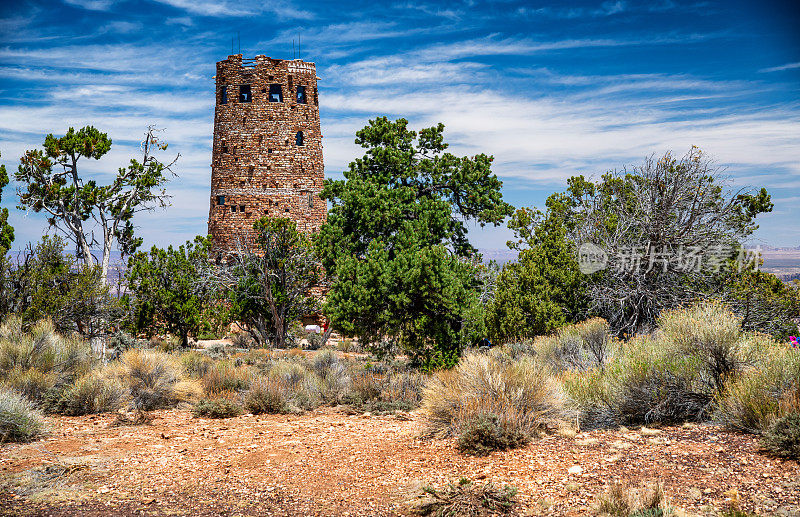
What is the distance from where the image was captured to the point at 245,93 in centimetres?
3030

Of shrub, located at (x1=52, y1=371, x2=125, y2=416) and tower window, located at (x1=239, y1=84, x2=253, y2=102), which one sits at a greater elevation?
tower window, located at (x1=239, y1=84, x2=253, y2=102)

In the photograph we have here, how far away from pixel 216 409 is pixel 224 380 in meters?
1.94

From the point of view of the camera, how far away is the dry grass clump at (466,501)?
221 inches

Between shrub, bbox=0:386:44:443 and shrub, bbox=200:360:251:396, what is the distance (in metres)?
3.38

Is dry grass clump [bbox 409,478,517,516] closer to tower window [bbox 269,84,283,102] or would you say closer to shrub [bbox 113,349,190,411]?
shrub [bbox 113,349,190,411]

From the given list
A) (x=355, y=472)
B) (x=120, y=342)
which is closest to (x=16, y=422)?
(x=355, y=472)

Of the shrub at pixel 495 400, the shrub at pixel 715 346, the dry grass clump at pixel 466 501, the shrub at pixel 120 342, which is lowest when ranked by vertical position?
the shrub at pixel 120 342

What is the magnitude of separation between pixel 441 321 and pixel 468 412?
538 cm

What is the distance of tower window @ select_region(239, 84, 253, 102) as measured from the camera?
99.0 feet

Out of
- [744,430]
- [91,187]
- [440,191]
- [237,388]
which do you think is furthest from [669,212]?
[91,187]

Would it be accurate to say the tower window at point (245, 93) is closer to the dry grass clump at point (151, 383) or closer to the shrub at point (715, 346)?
the dry grass clump at point (151, 383)

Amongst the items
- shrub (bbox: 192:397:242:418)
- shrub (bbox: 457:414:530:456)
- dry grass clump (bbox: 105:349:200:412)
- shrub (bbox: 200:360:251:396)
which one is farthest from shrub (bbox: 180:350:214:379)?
shrub (bbox: 457:414:530:456)

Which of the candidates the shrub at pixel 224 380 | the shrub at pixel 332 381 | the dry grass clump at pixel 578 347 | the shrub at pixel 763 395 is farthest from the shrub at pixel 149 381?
the shrub at pixel 763 395

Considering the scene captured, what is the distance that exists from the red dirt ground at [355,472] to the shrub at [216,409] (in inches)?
65.2
